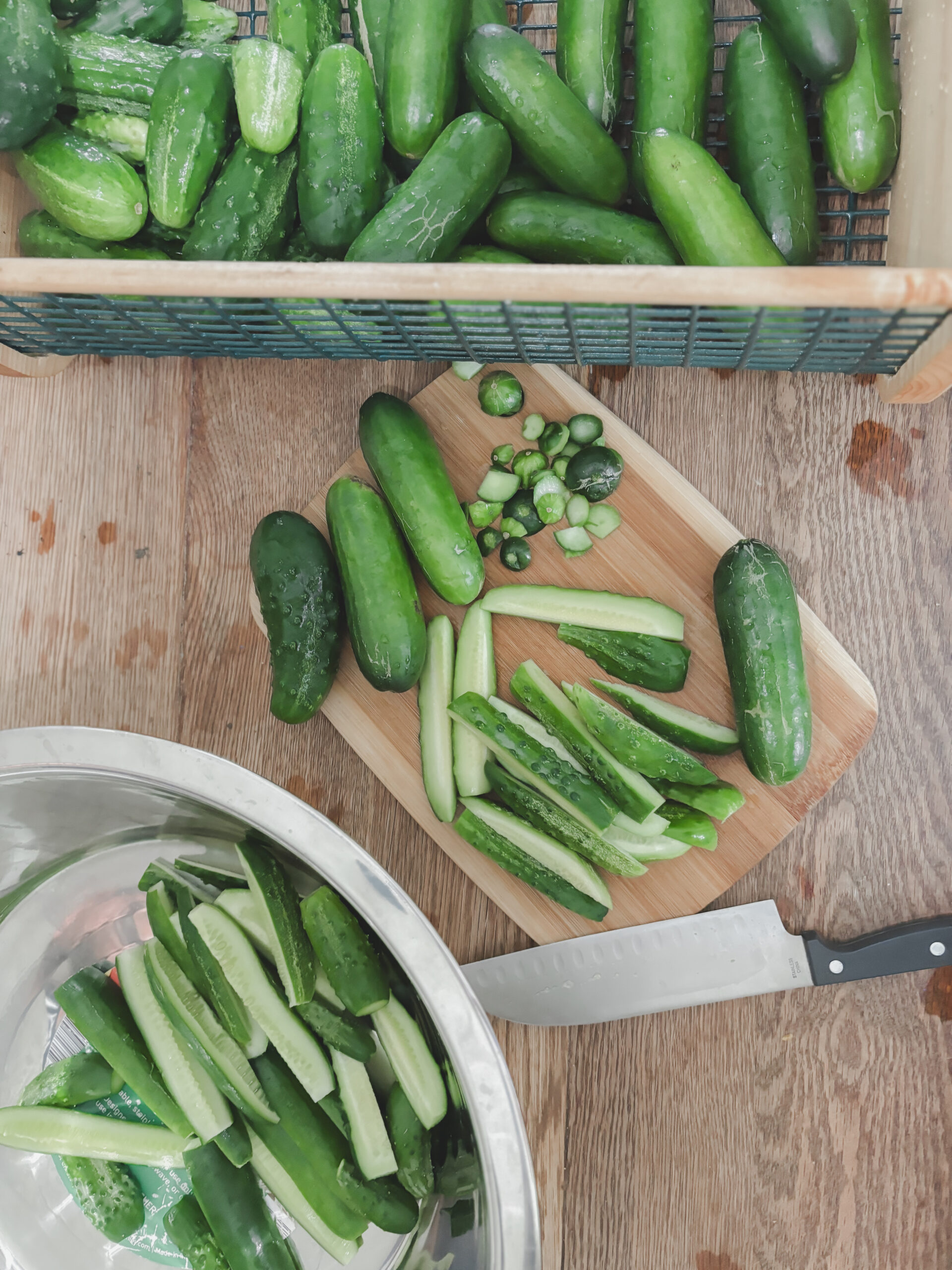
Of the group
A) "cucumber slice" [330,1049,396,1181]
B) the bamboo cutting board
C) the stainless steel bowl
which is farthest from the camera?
the bamboo cutting board

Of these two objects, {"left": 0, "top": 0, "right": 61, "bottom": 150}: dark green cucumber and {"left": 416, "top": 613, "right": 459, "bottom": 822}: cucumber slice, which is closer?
{"left": 0, "top": 0, "right": 61, "bottom": 150}: dark green cucumber

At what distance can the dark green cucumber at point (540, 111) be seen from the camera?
1.02m

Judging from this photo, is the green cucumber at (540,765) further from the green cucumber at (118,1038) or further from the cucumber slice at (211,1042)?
the green cucumber at (118,1038)

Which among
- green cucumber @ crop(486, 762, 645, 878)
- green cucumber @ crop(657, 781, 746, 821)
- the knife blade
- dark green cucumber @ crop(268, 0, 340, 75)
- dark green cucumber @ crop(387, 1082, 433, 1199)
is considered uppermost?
dark green cucumber @ crop(268, 0, 340, 75)

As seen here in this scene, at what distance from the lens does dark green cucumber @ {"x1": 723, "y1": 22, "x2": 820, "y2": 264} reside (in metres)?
1.04

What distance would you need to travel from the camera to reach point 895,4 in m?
1.14

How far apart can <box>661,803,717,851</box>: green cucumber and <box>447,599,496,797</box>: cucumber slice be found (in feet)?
0.85

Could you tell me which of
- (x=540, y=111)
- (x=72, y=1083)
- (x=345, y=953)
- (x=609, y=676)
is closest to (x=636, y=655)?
(x=609, y=676)

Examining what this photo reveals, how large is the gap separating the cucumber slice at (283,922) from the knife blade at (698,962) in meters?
0.28

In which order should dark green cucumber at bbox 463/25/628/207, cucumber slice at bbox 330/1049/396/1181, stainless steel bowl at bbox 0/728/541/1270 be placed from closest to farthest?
stainless steel bowl at bbox 0/728/541/1270 < dark green cucumber at bbox 463/25/628/207 < cucumber slice at bbox 330/1049/396/1181

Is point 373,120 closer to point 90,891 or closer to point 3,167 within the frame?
point 3,167

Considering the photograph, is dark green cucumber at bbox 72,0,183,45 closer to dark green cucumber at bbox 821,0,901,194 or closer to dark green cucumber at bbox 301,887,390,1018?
dark green cucumber at bbox 821,0,901,194

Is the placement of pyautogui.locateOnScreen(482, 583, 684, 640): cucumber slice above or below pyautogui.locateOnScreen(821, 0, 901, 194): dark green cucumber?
below

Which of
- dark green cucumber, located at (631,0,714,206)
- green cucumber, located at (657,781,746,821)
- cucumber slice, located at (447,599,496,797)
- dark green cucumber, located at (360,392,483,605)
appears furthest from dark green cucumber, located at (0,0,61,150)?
green cucumber, located at (657,781,746,821)
